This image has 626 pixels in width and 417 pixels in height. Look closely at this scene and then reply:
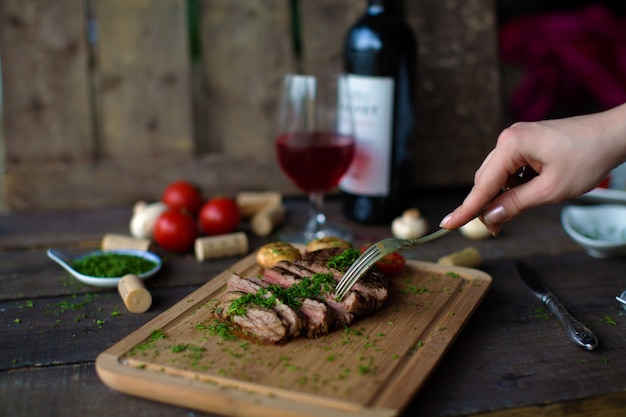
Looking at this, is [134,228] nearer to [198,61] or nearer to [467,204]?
[198,61]

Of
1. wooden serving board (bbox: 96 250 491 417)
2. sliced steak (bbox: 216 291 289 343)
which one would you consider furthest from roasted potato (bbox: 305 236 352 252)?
sliced steak (bbox: 216 291 289 343)

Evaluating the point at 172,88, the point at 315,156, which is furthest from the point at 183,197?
the point at 315,156

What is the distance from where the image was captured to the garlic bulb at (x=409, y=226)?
78.9 inches

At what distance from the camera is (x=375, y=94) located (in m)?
1.99

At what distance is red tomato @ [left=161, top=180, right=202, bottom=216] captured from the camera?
2176 mm

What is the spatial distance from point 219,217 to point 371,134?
0.56 meters

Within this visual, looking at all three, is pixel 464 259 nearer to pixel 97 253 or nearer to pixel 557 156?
pixel 557 156

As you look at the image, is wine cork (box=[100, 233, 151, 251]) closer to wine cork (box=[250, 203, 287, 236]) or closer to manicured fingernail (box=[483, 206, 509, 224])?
wine cork (box=[250, 203, 287, 236])

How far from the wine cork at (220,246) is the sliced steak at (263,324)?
0.56 meters

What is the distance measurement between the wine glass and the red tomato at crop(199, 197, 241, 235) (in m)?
0.24

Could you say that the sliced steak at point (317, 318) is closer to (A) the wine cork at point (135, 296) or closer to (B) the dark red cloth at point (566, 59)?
(A) the wine cork at point (135, 296)

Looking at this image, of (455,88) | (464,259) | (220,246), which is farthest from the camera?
(455,88)

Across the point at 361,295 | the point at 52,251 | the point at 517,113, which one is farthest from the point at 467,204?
the point at 517,113

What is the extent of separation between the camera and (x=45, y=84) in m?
2.28
